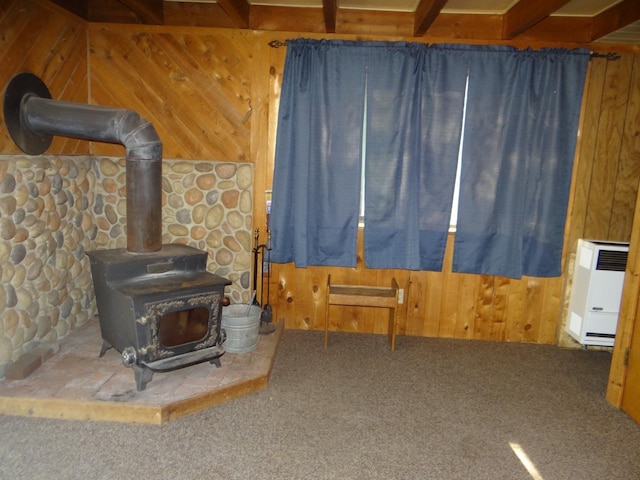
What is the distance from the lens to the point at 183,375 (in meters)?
2.88

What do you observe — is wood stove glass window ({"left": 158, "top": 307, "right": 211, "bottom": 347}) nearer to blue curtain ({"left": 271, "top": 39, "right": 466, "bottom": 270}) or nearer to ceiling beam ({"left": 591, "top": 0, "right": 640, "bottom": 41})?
blue curtain ({"left": 271, "top": 39, "right": 466, "bottom": 270})

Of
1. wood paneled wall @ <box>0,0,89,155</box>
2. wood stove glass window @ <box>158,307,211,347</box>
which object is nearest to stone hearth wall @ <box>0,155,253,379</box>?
wood paneled wall @ <box>0,0,89,155</box>

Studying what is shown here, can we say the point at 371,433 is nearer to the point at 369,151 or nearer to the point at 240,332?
the point at 240,332

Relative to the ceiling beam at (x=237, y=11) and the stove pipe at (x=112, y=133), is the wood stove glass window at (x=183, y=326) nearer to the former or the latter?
the stove pipe at (x=112, y=133)

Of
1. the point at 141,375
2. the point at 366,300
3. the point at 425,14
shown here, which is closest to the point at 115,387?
the point at 141,375

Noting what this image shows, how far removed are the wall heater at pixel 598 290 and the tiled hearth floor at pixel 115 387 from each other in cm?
233

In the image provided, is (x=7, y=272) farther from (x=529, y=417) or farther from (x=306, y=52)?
(x=529, y=417)

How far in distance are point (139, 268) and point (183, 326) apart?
425 millimetres

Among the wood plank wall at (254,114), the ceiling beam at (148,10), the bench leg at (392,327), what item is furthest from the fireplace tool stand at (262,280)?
the ceiling beam at (148,10)

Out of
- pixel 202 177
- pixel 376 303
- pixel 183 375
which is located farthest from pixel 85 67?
pixel 376 303

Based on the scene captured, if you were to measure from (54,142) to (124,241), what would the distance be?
0.90 metres

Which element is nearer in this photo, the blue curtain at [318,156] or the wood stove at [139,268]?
the wood stove at [139,268]

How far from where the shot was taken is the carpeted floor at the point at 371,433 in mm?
2213

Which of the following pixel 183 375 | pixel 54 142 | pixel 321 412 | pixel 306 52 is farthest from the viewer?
pixel 306 52
